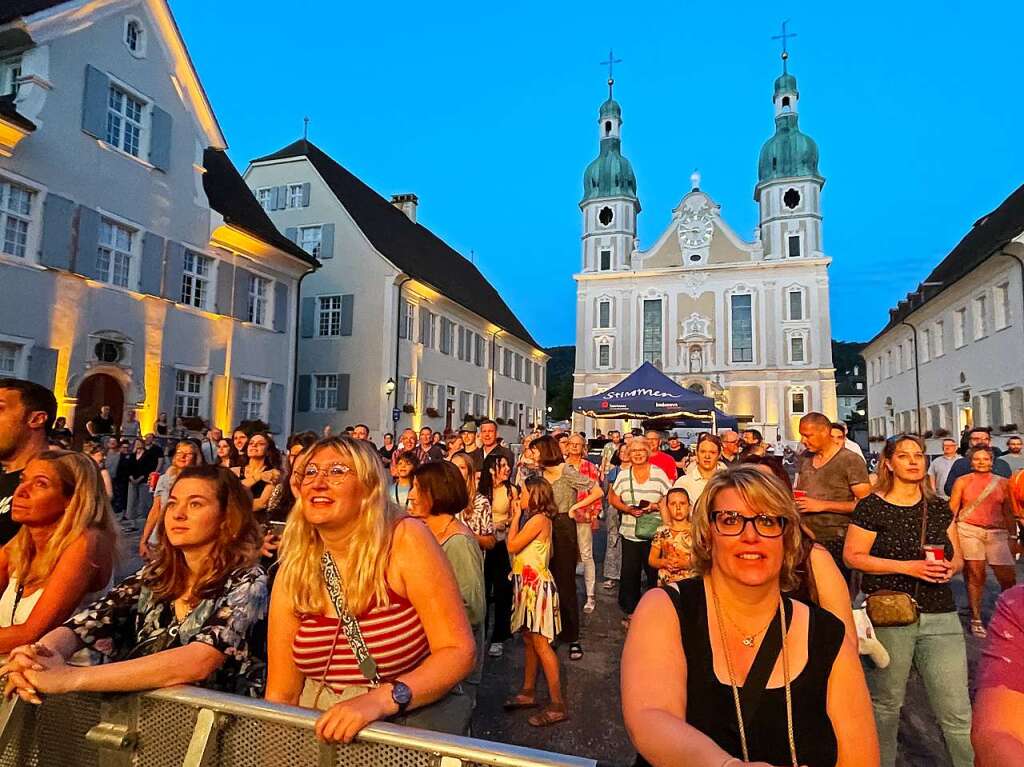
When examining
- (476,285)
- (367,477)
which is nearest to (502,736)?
(367,477)

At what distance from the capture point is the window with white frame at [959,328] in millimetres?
24125

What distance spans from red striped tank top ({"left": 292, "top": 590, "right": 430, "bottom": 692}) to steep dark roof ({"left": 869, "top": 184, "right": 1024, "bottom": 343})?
74.9 feet

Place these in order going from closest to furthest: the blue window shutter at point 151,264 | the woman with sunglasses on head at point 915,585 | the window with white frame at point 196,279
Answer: the woman with sunglasses on head at point 915,585 < the blue window shutter at point 151,264 < the window with white frame at point 196,279

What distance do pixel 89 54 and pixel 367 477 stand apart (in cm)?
1621

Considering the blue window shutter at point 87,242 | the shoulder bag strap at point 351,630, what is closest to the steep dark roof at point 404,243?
the blue window shutter at point 87,242

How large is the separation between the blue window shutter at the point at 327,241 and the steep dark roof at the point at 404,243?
0.98m

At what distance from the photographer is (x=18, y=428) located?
331 cm

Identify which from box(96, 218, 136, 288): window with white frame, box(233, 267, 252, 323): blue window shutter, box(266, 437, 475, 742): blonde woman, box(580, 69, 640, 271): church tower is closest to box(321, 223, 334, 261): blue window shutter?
box(233, 267, 252, 323): blue window shutter

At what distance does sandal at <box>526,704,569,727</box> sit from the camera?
399 centimetres

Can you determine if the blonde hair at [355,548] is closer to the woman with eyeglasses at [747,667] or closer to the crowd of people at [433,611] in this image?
the crowd of people at [433,611]

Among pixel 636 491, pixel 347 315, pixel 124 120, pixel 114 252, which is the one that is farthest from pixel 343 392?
pixel 636 491

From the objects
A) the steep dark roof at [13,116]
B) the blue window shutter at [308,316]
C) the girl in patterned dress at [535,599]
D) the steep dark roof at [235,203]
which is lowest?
the girl in patterned dress at [535,599]

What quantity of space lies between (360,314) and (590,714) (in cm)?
2085

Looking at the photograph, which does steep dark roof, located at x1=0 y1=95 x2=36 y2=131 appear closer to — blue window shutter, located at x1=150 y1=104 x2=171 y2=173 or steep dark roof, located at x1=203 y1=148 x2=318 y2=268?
blue window shutter, located at x1=150 y1=104 x2=171 y2=173
